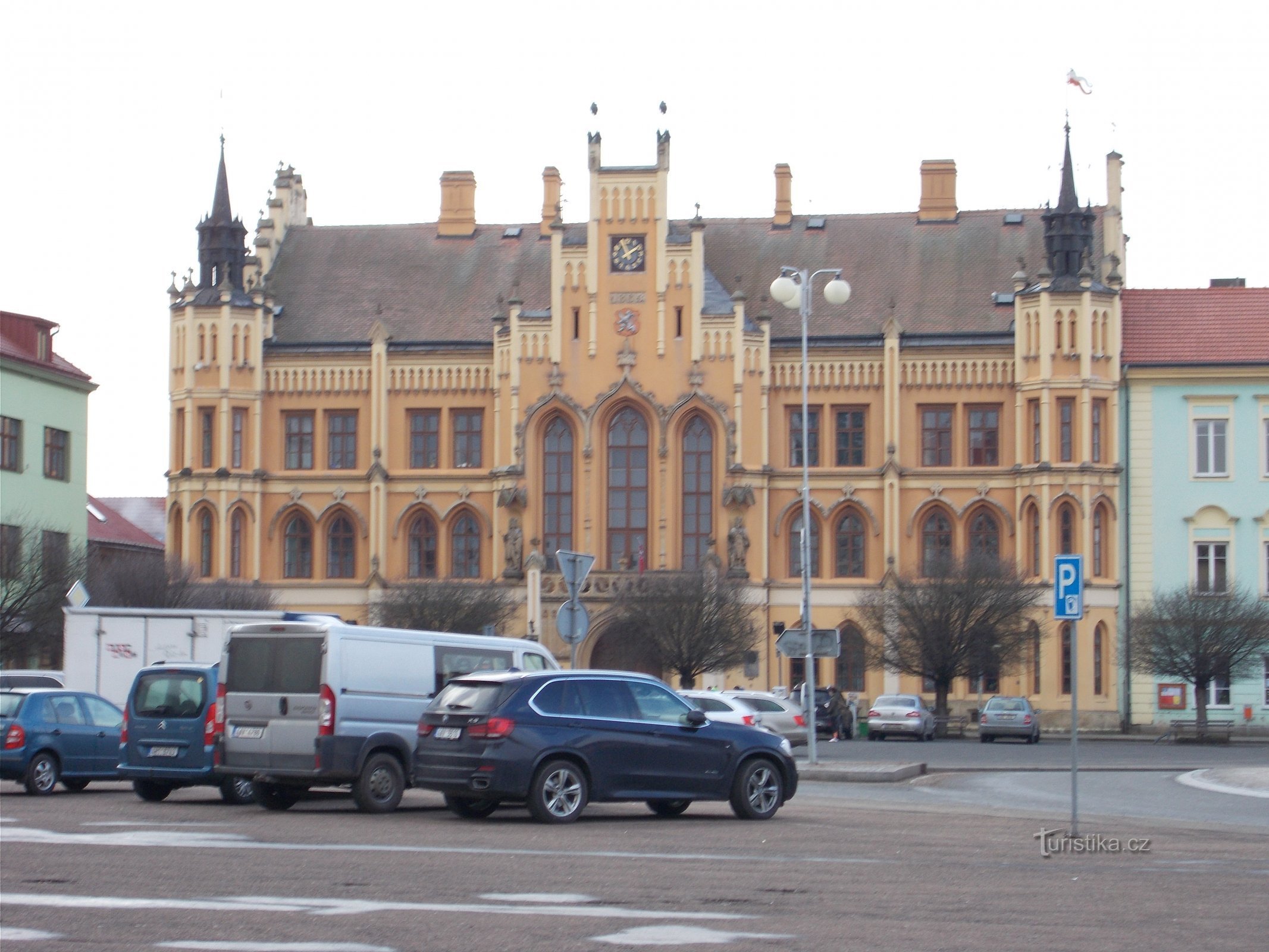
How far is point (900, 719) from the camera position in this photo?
51031mm

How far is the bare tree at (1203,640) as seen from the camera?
54500 mm

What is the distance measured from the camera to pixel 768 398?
2491 inches

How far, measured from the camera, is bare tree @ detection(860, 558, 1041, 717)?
55.7m

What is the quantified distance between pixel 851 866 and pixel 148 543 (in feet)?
216

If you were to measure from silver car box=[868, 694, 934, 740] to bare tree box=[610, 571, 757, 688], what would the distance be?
21.7ft

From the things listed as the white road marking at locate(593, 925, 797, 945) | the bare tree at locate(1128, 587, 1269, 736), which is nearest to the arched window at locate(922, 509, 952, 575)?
the bare tree at locate(1128, 587, 1269, 736)

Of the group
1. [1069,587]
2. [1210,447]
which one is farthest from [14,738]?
[1210,447]

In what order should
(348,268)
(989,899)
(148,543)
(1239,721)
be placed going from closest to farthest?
(989,899) → (1239,721) → (348,268) → (148,543)

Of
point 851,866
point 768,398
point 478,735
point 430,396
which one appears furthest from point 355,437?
point 851,866

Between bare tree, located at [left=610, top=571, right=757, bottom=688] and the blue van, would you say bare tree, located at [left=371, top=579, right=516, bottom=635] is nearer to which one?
bare tree, located at [left=610, top=571, right=757, bottom=688]

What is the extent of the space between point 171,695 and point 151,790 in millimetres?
1241

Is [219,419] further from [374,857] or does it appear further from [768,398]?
[374,857]

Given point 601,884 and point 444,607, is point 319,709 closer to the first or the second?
point 601,884

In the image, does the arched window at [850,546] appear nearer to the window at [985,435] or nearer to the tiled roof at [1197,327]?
the window at [985,435]
